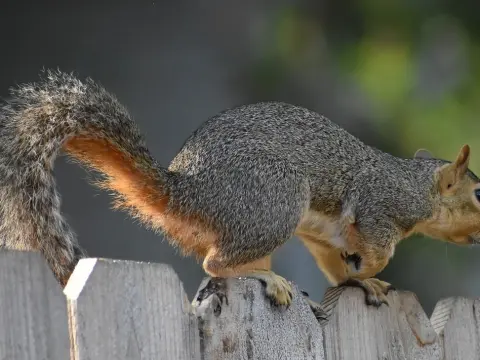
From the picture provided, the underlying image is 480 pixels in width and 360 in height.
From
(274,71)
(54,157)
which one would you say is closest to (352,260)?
(54,157)

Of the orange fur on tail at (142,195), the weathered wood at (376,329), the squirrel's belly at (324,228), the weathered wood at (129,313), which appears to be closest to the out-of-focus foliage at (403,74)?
the squirrel's belly at (324,228)

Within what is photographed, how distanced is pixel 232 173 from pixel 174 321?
20.6 inches

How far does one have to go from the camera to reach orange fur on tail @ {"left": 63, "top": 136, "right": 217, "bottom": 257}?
1.61 meters

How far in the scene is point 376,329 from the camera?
1.60 metres

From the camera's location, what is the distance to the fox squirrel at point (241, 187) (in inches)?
52.4

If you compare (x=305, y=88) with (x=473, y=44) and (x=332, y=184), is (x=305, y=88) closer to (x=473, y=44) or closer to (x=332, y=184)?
(x=473, y=44)

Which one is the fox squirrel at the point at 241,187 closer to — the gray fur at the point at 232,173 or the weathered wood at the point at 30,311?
the gray fur at the point at 232,173

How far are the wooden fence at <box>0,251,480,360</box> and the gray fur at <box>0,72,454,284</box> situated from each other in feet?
0.43

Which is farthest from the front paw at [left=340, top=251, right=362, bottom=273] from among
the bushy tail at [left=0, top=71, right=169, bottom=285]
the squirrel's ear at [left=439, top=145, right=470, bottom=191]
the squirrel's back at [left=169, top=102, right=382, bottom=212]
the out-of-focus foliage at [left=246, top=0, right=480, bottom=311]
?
the out-of-focus foliage at [left=246, top=0, right=480, bottom=311]

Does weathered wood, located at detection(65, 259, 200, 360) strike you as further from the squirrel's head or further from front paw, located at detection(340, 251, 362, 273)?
the squirrel's head

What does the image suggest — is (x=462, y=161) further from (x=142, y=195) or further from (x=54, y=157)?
(x=54, y=157)

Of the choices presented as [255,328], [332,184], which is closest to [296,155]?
[332,184]

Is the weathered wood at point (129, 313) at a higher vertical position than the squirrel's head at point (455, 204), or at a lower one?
higher

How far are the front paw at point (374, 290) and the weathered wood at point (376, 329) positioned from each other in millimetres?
10
